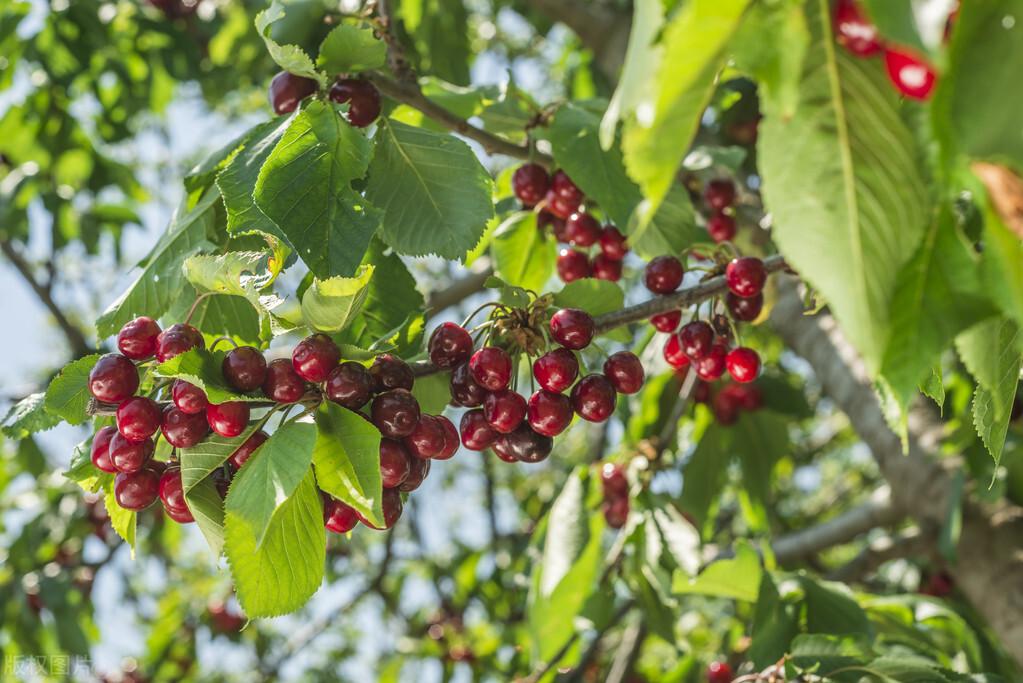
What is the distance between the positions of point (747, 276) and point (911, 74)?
83cm

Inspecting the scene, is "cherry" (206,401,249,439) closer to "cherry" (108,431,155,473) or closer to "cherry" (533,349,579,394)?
"cherry" (108,431,155,473)

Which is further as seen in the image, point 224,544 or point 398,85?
point 398,85

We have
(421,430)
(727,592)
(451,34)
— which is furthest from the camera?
(451,34)

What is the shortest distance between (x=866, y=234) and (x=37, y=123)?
3.99 meters

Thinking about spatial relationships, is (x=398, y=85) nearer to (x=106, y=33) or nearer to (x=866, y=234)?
(x=866, y=234)

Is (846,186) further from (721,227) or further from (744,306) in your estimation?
(721,227)

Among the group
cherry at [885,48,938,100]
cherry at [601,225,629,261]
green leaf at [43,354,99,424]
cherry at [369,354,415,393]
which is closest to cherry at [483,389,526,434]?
cherry at [369,354,415,393]

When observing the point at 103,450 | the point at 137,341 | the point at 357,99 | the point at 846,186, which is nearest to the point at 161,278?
the point at 137,341

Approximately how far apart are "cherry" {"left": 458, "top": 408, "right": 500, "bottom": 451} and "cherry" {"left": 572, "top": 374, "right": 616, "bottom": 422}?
0.47ft

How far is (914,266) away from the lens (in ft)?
2.52

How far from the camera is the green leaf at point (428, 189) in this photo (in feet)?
5.00

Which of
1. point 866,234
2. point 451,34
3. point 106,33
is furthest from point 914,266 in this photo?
point 106,33

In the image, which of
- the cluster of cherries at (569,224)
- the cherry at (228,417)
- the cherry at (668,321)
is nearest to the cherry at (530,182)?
the cluster of cherries at (569,224)

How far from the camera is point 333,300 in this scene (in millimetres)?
1297
